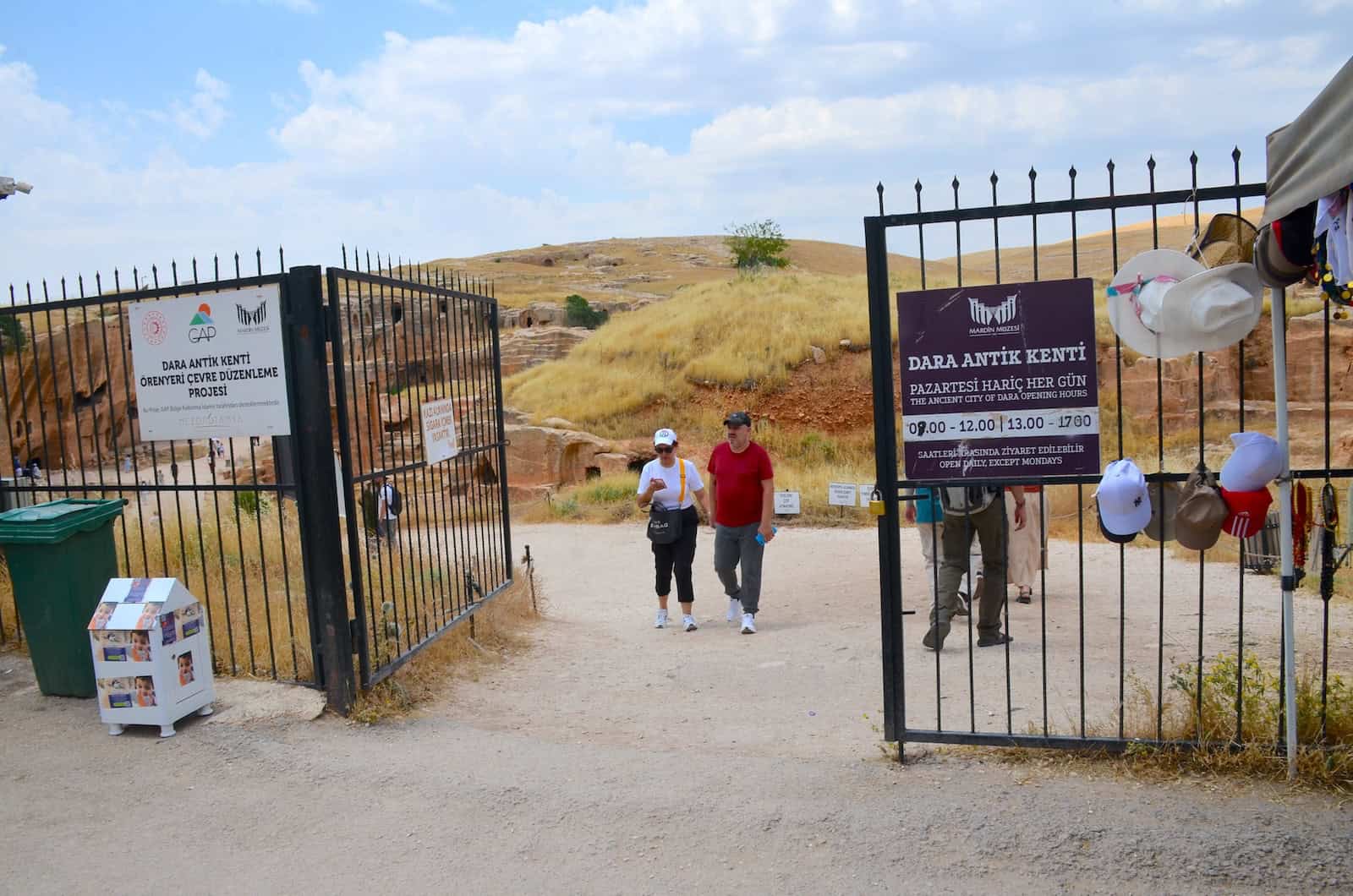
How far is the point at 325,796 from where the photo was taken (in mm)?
4617

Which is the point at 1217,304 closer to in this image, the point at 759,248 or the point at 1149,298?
the point at 1149,298

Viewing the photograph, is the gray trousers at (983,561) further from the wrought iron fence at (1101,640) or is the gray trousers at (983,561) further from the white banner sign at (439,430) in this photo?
the white banner sign at (439,430)

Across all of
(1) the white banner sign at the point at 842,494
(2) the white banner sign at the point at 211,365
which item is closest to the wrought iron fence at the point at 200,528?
(2) the white banner sign at the point at 211,365

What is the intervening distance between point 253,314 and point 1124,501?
4.64 metres

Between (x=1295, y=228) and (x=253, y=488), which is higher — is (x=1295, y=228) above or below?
above

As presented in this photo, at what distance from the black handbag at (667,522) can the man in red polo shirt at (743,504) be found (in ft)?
1.07

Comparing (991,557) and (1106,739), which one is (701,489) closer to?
(991,557)

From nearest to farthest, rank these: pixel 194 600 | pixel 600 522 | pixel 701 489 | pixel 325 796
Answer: pixel 325 796 < pixel 194 600 < pixel 701 489 < pixel 600 522

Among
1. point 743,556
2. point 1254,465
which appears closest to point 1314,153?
point 1254,465

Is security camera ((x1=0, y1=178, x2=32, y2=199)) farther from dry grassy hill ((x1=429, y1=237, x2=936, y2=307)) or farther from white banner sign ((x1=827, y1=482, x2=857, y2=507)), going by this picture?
dry grassy hill ((x1=429, y1=237, x2=936, y2=307))

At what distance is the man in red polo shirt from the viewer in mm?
8156

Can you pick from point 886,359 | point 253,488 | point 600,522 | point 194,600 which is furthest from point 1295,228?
point 600,522

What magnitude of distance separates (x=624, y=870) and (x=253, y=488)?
10.7ft

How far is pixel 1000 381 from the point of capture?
4.30 meters
